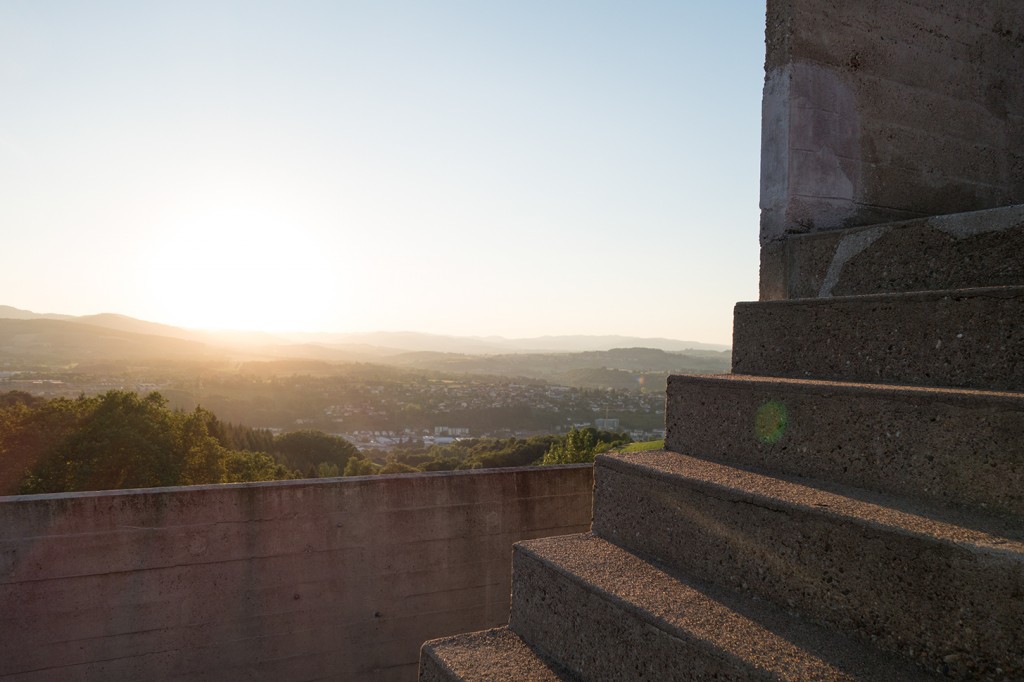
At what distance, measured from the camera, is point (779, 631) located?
1.46m

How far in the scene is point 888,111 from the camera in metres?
2.87

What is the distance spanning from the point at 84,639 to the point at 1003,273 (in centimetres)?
456

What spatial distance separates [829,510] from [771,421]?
1.67 feet

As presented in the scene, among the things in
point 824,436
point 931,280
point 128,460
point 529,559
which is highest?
point 931,280

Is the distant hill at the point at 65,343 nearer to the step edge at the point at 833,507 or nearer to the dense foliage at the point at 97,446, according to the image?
the dense foliage at the point at 97,446

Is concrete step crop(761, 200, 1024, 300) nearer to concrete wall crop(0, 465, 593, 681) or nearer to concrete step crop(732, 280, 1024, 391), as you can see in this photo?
concrete step crop(732, 280, 1024, 391)

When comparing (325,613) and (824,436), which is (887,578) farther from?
(325,613)

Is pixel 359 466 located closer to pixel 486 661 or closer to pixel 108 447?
pixel 108 447

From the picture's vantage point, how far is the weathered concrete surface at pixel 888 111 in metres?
2.72

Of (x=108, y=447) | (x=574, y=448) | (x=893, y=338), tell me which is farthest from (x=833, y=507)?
(x=108, y=447)

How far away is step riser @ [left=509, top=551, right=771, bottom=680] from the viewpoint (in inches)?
55.9

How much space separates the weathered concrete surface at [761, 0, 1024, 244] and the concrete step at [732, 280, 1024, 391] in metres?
0.70

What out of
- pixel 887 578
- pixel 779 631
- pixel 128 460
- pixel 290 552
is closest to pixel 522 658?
pixel 779 631

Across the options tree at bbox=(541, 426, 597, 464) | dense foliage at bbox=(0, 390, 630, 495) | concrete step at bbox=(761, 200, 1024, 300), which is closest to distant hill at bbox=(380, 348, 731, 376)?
tree at bbox=(541, 426, 597, 464)
